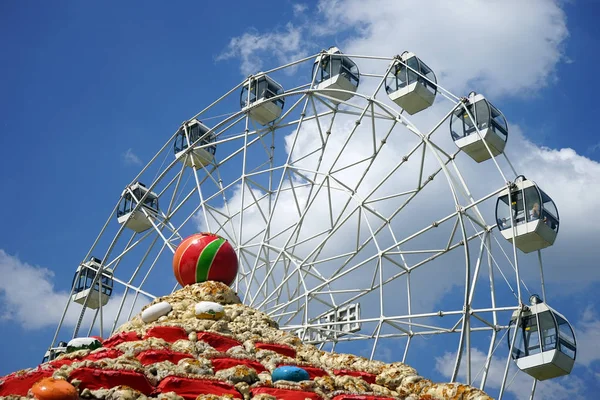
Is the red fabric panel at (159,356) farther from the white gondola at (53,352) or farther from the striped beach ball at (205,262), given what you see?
the white gondola at (53,352)

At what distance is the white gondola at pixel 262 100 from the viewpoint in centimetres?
3728

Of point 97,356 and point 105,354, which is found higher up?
point 105,354

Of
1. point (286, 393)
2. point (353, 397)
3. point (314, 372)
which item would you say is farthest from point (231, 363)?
point (353, 397)

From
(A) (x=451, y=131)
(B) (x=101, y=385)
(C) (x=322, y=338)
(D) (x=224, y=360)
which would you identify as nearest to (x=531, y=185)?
(A) (x=451, y=131)

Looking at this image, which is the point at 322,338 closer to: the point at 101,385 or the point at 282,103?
the point at 282,103

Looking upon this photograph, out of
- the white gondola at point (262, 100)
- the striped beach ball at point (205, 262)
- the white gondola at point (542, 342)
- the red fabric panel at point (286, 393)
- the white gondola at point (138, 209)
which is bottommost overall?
the red fabric panel at point (286, 393)

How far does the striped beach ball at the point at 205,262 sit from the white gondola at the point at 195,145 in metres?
11.6

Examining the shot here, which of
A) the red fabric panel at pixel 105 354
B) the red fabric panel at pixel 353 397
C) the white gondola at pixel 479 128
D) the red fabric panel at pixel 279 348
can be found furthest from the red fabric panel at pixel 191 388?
the white gondola at pixel 479 128

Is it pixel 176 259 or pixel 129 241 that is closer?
pixel 176 259

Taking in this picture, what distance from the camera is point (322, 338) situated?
34.7 metres

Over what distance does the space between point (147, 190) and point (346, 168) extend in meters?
9.67

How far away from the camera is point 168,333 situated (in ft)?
69.8

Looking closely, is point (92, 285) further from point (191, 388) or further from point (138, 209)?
point (191, 388)

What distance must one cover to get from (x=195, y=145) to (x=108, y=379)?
23.6m
